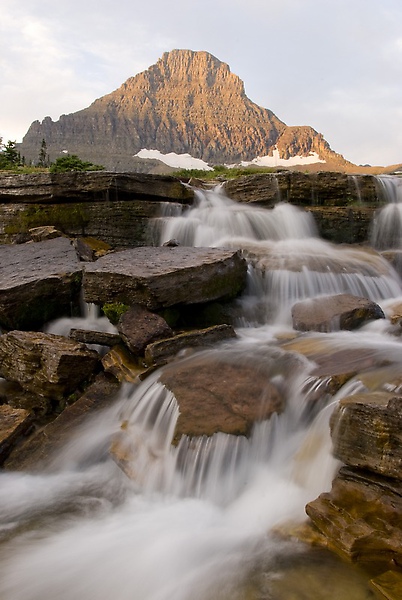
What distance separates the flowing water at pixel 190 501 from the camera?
143 inches

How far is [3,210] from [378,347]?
37.8 ft

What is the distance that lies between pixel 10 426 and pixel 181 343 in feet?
8.85

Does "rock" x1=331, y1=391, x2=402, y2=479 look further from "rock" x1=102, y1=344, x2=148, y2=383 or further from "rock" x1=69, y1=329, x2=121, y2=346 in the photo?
"rock" x1=69, y1=329, x2=121, y2=346

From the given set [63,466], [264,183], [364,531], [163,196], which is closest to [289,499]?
[364,531]

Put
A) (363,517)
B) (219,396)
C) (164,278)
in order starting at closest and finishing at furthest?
(363,517) < (219,396) < (164,278)

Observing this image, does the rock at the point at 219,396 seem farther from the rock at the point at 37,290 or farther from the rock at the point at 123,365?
the rock at the point at 37,290

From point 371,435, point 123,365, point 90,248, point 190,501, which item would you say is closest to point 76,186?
point 90,248

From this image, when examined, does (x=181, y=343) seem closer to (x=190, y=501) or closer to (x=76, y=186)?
(x=190, y=501)

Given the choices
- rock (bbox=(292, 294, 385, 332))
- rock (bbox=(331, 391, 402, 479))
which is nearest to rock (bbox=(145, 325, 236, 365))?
rock (bbox=(292, 294, 385, 332))

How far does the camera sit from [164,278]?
785cm

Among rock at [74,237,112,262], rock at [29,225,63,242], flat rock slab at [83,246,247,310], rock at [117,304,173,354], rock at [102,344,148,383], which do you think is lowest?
rock at [102,344,148,383]

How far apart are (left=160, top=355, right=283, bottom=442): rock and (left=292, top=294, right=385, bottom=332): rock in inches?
95.8

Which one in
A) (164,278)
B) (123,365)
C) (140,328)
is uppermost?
(164,278)

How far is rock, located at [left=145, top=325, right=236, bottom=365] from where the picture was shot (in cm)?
677
